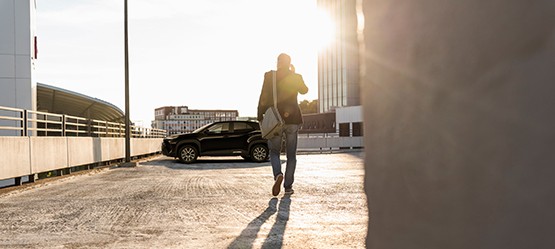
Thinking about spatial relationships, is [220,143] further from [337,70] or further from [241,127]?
[337,70]

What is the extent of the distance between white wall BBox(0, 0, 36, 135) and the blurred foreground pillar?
2880 centimetres

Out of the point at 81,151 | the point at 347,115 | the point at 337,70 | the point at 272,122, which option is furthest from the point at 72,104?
the point at 272,122

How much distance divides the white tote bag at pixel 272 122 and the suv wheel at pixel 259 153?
11312mm

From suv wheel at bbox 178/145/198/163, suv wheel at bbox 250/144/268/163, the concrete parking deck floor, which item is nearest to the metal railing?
the concrete parking deck floor

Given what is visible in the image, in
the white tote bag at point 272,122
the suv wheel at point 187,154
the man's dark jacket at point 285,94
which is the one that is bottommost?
the suv wheel at point 187,154

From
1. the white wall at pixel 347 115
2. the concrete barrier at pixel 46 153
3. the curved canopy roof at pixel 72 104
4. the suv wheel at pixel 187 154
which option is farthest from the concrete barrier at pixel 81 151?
the white wall at pixel 347 115

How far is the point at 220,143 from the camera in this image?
18.9m

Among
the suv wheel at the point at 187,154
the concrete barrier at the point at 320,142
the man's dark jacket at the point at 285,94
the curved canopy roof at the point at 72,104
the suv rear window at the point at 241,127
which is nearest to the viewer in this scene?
the man's dark jacket at the point at 285,94

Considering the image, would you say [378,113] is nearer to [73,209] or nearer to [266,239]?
[266,239]

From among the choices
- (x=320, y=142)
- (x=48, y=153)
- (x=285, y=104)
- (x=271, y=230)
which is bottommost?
(x=320, y=142)

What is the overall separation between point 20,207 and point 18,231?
2.01 metres

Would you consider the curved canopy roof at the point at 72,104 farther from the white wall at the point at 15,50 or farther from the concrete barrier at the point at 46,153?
the concrete barrier at the point at 46,153

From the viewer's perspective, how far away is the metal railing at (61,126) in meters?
11.1

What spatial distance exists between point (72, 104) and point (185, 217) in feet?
164
